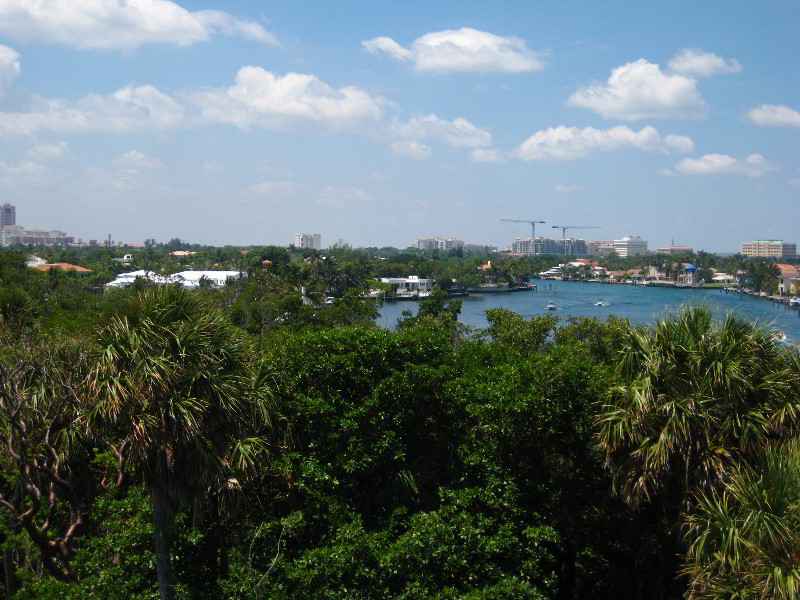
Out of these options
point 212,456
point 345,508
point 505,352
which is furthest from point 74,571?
point 505,352

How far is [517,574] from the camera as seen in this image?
26.9ft

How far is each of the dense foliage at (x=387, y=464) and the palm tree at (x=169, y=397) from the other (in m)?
0.02

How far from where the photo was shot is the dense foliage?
23.9ft

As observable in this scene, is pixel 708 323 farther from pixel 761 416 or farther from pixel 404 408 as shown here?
pixel 404 408

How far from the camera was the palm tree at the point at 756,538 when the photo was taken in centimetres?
555

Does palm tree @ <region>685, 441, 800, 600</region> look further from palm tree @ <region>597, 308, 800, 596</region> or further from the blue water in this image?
the blue water

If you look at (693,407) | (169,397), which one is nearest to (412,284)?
(693,407)

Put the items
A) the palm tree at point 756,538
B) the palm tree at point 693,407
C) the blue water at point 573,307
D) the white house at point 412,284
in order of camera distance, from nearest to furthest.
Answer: the palm tree at point 756,538, the palm tree at point 693,407, the blue water at point 573,307, the white house at point 412,284

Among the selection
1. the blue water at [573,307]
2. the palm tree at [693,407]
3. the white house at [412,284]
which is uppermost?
the palm tree at [693,407]

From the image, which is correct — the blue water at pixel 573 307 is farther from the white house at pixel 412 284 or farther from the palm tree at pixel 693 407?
the palm tree at pixel 693 407

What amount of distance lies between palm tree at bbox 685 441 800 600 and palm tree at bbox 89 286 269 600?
15.6ft

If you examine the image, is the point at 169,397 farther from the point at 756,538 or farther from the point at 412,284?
the point at 412,284

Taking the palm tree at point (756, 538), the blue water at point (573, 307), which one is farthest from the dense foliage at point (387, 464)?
the blue water at point (573, 307)

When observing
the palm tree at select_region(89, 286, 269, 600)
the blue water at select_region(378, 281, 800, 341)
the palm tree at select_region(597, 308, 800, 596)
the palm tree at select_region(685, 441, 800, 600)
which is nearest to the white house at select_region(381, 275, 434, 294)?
the blue water at select_region(378, 281, 800, 341)
